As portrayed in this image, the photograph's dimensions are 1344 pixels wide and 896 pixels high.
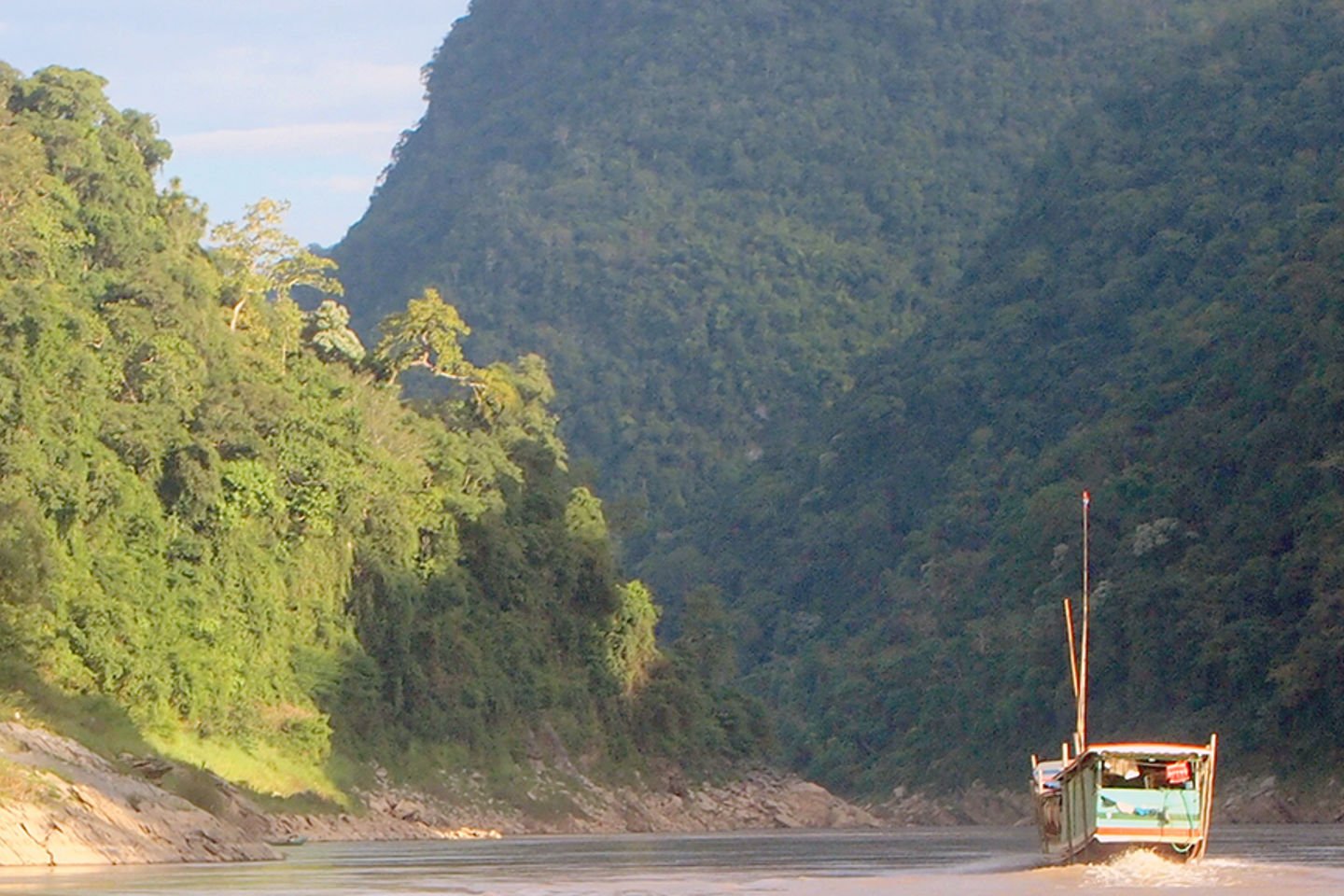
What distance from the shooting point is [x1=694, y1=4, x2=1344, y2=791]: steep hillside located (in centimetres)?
8525

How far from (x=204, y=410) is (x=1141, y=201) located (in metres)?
68.8

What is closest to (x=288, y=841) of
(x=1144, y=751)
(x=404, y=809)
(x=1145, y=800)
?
(x=404, y=809)

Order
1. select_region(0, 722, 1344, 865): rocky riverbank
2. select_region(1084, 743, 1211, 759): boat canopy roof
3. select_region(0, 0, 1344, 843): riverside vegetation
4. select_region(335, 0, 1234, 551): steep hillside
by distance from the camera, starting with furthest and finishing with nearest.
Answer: select_region(335, 0, 1234, 551): steep hillside < select_region(0, 0, 1344, 843): riverside vegetation < select_region(0, 722, 1344, 865): rocky riverbank < select_region(1084, 743, 1211, 759): boat canopy roof

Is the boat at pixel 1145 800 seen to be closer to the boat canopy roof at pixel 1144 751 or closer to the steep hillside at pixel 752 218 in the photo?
the boat canopy roof at pixel 1144 751

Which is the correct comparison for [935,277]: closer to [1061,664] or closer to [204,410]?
[1061,664]

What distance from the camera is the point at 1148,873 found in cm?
3688

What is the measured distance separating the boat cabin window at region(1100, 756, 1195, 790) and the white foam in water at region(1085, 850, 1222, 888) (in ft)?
3.80

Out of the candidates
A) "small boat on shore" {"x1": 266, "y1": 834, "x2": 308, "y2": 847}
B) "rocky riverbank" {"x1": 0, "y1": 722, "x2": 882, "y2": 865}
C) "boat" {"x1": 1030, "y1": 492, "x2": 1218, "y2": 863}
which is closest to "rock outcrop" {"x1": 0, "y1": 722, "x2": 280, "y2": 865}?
"rocky riverbank" {"x1": 0, "y1": 722, "x2": 882, "y2": 865}

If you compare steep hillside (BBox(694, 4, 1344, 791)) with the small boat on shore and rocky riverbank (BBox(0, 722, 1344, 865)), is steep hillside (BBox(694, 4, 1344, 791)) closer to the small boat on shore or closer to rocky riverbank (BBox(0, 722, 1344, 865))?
rocky riverbank (BBox(0, 722, 1344, 865))

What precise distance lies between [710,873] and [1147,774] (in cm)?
817

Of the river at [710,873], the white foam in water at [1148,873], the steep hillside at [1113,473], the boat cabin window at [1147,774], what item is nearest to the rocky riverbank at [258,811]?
the river at [710,873]

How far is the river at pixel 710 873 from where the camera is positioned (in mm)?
34312

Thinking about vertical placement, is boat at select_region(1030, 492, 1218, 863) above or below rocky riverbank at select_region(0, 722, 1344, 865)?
A: above

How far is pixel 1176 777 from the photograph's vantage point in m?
38.1
